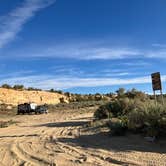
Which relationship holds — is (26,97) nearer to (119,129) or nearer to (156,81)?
(156,81)

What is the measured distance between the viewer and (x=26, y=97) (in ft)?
268

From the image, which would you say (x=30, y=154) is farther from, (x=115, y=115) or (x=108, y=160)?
(x=115, y=115)

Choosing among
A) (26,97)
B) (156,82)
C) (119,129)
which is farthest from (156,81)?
(26,97)

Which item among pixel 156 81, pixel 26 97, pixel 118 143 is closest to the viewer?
pixel 118 143

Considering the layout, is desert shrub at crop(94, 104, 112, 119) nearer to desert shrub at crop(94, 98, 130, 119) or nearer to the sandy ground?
desert shrub at crop(94, 98, 130, 119)

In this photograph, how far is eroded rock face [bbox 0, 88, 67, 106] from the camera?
75.6m

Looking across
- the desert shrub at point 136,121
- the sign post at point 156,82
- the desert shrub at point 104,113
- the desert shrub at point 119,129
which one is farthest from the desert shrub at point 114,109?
the desert shrub at point 136,121

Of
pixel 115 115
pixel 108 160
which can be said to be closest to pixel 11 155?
pixel 108 160

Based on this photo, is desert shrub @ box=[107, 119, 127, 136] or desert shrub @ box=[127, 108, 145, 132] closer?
desert shrub @ box=[127, 108, 145, 132]

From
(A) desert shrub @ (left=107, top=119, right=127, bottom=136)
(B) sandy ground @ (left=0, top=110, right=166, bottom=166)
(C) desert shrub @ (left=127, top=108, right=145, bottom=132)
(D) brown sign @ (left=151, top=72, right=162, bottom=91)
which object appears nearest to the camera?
(B) sandy ground @ (left=0, top=110, right=166, bottom=166)

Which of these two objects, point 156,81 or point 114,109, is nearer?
point 156,81

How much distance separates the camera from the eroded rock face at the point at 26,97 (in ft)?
248

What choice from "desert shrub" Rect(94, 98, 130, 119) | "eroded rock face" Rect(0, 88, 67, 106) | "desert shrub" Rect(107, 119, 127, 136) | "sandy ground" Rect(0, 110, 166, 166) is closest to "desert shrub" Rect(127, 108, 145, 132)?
"desert shrub" Rect(107, 119, 127, 136)

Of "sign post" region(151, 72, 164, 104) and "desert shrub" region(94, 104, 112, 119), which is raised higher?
"sign post" region(151, 72, 164, 104)
